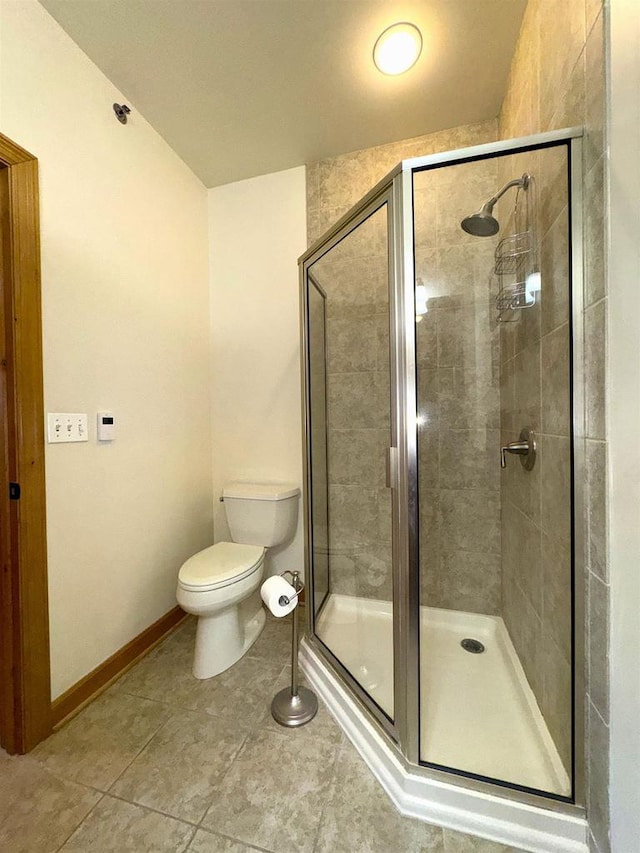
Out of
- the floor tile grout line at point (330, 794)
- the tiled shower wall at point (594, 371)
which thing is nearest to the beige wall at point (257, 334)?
the floor tile grout line at point (330, 794)

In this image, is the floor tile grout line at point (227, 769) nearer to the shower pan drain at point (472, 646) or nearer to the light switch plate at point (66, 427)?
the shower pan drain at point (472, 646)

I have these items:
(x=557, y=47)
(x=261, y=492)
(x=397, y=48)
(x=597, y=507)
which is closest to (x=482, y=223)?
(x=557, y=47)

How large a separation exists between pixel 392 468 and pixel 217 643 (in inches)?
44.4

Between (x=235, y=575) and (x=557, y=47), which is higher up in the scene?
(x=557, y=47)

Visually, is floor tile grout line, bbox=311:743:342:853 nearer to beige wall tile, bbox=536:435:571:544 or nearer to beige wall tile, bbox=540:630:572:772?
beige wall tile, bbox=540:630:572:772

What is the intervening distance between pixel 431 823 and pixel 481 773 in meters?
0.18

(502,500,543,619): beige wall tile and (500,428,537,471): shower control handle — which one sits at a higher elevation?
(500,428,537,471): shower control handle

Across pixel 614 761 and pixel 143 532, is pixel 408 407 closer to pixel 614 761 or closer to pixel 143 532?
pixel 614 761

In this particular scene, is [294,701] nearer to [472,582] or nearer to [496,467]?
[472,582]

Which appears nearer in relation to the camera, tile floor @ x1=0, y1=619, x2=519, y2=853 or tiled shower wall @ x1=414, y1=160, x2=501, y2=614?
tile floor @ x1=0, y1=619, x2=519, y2=853

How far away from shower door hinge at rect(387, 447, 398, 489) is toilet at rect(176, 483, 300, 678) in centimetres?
83

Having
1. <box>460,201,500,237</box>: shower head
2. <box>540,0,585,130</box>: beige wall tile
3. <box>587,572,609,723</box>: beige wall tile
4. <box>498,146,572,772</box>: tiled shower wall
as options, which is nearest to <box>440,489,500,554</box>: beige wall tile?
<box>498,146,572,772</box>: tiled shower wall

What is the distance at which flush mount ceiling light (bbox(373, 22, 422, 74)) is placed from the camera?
1.25 m

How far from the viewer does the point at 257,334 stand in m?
2.02
